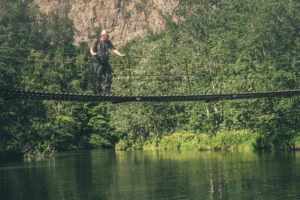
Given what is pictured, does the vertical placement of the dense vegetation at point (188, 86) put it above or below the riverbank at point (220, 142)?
above

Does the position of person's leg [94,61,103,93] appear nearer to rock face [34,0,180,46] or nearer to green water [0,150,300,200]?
green water [0,150,300,200]

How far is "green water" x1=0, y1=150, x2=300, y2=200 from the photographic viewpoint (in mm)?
21047

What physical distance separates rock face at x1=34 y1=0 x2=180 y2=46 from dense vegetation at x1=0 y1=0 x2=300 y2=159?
34.7 meters

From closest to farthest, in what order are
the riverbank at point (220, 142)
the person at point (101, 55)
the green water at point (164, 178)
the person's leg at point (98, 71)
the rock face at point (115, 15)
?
the person at point (101, 55) < the person's leg at point (98, 71) < the green water at point (164, 178) < the riverbank at point (220, 142) < the rock face at point (115, 15)

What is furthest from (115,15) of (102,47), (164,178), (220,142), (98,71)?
(102,47)

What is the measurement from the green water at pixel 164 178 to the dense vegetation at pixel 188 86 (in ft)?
13.6

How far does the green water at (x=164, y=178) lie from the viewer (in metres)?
21.0

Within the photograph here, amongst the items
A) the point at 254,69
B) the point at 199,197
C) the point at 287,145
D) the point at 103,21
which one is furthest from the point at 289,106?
the point at 103,21

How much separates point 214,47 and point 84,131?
12.4 m

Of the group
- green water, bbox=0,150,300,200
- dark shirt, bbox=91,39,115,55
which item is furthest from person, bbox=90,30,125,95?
green water, bbox=0,150,300,200

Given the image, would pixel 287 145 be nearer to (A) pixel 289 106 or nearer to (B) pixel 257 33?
(A) pixel 289 106

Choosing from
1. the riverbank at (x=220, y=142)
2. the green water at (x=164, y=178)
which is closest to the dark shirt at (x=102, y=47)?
the green water at (x=164, y=178)

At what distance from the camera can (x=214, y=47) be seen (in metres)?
50.1

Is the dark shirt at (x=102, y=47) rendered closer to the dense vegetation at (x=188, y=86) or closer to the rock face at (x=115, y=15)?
the dense vegetation at (x=188, y=86)
